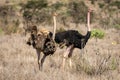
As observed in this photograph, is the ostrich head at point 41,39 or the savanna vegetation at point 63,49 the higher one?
the ostrich head at point 41,39

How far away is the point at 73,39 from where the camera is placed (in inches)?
400

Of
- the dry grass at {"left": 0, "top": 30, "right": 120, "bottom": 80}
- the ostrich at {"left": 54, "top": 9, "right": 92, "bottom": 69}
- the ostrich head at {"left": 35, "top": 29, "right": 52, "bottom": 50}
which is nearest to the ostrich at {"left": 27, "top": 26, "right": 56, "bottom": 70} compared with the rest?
the ostrich head at {"left": 35, "top": 29, "right": 52, "bottom": 50}

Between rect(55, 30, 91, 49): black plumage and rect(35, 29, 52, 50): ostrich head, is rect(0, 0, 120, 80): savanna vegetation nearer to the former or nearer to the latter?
rect(55, 30, 91, 49): black plumage

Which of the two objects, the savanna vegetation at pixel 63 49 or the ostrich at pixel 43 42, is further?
the ostrich at pixel 43 42

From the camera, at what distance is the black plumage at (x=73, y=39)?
10078 millimetres

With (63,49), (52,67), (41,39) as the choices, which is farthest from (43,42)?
(63,49)

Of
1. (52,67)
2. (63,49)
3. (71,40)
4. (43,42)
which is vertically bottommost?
(63,49)

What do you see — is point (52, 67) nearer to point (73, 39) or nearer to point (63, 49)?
point (73, 39)

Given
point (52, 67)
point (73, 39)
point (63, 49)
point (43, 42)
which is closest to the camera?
point (43, 42)

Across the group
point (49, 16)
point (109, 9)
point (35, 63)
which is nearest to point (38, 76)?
point (35, 63)

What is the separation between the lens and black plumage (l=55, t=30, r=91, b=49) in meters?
10.1

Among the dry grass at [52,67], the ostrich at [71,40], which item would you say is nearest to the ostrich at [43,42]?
the dry grass at [52,67]

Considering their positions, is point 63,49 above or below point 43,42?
below

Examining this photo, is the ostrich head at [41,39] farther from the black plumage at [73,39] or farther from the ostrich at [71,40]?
the black plumage at [73,39]
